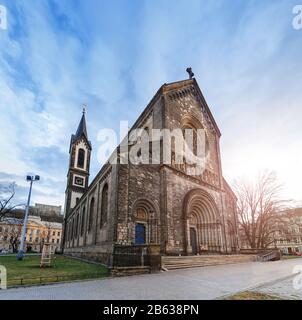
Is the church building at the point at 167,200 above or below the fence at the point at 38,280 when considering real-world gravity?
above

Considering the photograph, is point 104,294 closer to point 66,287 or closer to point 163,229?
point 66,287

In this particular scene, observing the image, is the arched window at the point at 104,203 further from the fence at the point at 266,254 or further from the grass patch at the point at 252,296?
the fence at the point at 266,254

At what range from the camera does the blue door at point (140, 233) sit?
1489 cm

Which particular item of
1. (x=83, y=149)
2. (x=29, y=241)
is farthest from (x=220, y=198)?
(x=29, y=241)

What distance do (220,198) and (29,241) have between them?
71779 millimetres

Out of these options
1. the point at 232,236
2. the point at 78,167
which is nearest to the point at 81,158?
the point at 78,167

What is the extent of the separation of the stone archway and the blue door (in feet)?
16.8

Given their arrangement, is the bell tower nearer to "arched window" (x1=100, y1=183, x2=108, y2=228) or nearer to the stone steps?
"arched window" (x1=100, y1=183, x2=108, y2=228)

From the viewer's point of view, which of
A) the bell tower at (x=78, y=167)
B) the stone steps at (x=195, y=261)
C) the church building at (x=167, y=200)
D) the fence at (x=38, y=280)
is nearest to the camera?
the fence at (x=38, y=280)

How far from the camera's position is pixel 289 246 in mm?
53250

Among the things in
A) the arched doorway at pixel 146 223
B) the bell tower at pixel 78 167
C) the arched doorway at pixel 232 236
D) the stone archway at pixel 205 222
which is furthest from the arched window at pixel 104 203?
the bell tower at pixel 78 167

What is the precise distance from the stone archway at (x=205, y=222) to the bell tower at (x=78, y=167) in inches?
1014

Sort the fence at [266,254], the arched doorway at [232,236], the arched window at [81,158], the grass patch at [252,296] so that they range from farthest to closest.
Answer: the arched window at [81,158]
the arched doorway at [232,236]
the fence at [266,254]
the grass patch at [252,296]

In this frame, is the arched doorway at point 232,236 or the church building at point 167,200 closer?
the church building at point 167,200
